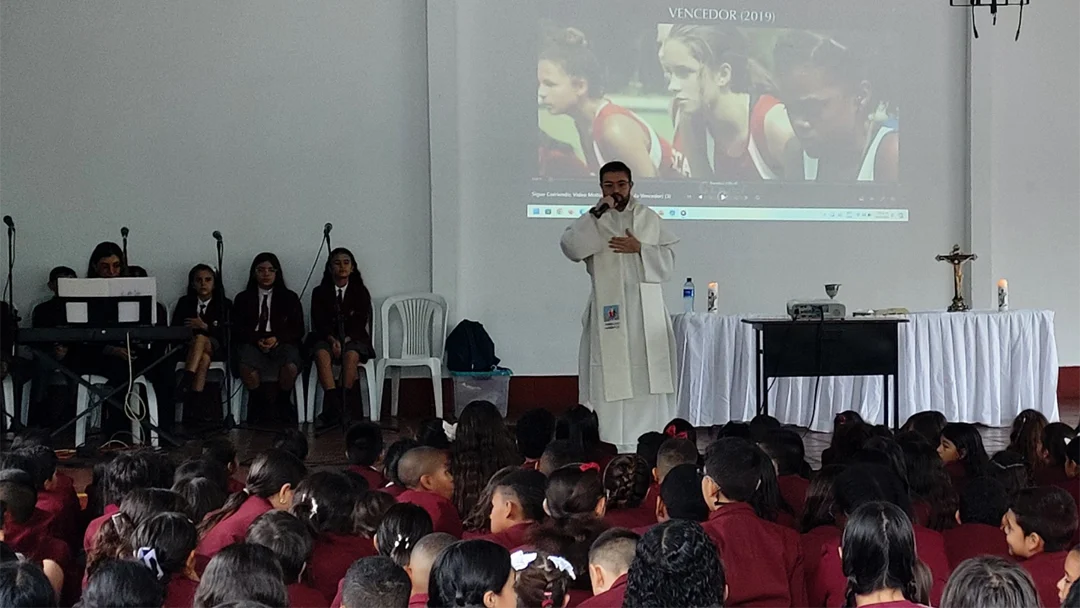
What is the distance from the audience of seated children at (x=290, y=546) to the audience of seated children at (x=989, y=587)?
127 centimetres

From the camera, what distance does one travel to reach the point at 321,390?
25.7 feet

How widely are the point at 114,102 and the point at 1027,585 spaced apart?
7.24 m

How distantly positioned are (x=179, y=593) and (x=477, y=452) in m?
1.50

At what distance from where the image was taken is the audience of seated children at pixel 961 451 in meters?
3.85

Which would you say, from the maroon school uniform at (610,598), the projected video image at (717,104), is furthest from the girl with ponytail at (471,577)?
the projected video image at (717,104)

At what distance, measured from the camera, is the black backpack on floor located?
7.80 metres

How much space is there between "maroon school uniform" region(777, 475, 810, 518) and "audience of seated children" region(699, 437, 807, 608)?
0.56 m

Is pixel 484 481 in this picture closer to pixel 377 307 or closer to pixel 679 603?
pixel 679 603

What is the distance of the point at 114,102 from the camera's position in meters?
7.77

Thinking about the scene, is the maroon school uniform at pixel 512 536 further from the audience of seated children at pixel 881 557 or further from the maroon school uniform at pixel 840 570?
the audience of seated children at pixel 881 557

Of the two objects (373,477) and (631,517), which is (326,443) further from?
(631,517)

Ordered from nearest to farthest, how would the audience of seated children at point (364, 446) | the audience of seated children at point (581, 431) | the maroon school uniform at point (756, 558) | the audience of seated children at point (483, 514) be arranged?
the maroon school uniform at point (756, 558) < the audience of seated children at point (483, 514) < the audience of seated children at point (364, 446) < the audience of seated children at point (581, 431)

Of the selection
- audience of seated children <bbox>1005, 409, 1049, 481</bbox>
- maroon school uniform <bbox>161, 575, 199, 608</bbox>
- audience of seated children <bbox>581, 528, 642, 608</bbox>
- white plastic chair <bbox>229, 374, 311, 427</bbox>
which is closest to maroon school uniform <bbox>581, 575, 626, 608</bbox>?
audience of seated children <bbox>581, 528, 642, 608</bbox>

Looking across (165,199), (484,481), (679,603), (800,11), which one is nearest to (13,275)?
(165,199)
